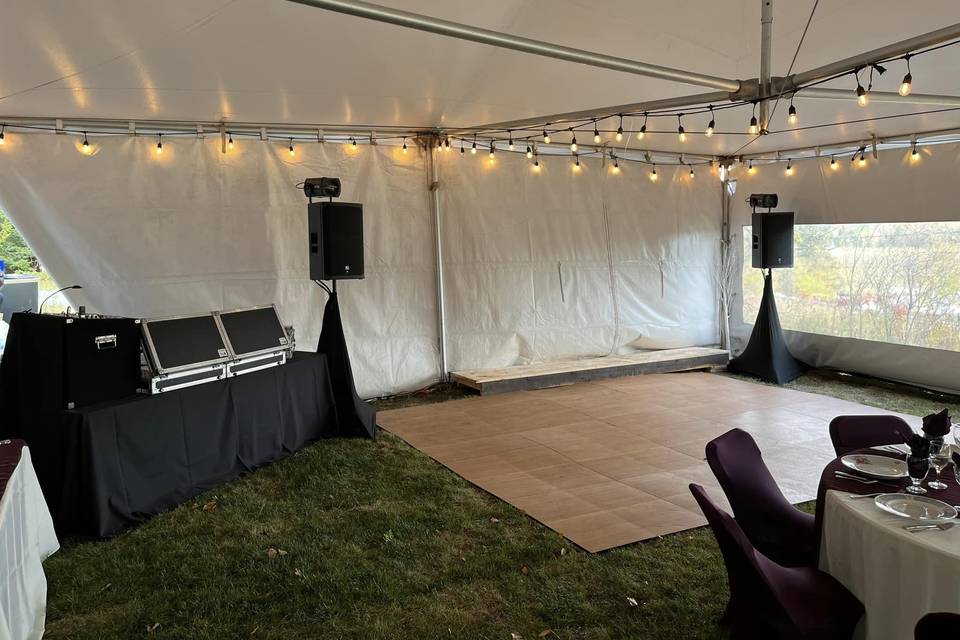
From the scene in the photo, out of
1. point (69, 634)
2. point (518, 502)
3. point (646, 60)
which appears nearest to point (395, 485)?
point (518, 502)

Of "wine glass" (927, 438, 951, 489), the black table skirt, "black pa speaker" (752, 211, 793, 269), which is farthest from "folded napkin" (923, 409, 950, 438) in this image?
"black pa speaker" (752, 211, 793, 269)

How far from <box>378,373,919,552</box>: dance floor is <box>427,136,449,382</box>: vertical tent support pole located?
793 mm

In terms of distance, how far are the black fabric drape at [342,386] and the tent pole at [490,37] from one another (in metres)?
2.66

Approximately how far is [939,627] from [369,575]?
2.42 metres

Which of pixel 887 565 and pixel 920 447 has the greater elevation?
pixel 920 447

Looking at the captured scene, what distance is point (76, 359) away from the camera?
3744 millimetres

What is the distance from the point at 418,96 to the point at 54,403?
12.0ft

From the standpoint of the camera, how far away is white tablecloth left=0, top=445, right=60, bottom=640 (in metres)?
2.23

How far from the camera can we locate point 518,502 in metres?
4.27

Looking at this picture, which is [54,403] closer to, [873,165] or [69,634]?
[69,634]

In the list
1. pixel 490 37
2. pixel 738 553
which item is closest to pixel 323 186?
pixel 490 37

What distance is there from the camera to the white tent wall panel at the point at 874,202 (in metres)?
7.01

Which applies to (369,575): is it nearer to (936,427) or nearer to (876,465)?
(876,465)

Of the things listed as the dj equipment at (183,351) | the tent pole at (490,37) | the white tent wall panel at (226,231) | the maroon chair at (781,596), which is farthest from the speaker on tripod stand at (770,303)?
the dj equipment at (183,351)
